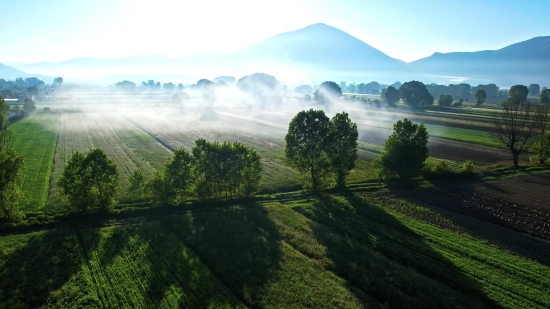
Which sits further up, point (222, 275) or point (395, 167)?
point (395, 167)

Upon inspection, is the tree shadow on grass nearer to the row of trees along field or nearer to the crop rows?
the row of trees along field

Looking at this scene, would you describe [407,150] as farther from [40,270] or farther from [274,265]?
[40,270]

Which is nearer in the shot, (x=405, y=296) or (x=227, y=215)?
A: (x=405, y=296)

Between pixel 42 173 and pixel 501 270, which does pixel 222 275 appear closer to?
pixel 501 270

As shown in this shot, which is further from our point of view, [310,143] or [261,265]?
[310,143]

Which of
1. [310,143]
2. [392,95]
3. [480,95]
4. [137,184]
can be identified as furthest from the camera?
[392,95]

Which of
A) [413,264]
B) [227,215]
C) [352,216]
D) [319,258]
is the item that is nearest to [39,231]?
[227,215]

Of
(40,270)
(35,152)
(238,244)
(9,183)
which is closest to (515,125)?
(238,244)

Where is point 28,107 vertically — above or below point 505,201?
above
